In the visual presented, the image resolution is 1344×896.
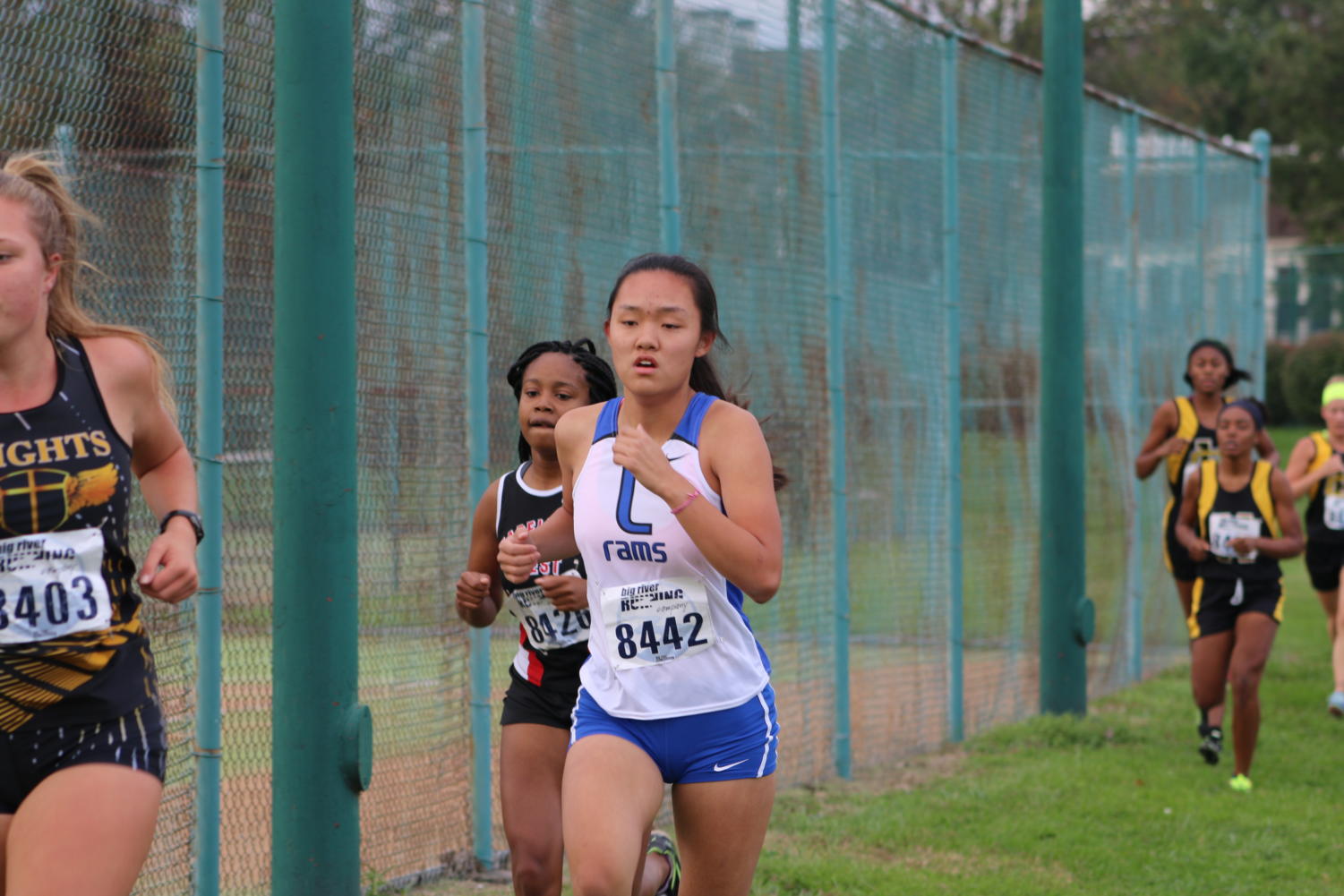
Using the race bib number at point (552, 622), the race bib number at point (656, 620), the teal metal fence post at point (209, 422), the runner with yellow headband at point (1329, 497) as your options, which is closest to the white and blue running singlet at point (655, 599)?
the race bib number at point (656, 620)

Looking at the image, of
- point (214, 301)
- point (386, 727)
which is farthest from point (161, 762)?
point (386, 727)

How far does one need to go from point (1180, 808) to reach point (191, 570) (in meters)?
5.77

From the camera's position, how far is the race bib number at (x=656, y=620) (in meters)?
3.85

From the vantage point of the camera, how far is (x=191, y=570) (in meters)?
3.30

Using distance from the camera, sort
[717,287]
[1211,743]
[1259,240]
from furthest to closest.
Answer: [1259,240]
[1211,743]
[717,287]

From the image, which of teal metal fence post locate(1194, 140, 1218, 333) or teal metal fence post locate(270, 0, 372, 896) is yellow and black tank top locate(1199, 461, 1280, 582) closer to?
teal metal fence post locate(270, 0, 372, 896)

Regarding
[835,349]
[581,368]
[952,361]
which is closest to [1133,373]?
[952,361]

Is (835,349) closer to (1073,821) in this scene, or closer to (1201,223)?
(1073,821)

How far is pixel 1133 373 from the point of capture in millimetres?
12336

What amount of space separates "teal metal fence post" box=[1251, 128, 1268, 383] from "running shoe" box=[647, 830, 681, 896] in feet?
41.1

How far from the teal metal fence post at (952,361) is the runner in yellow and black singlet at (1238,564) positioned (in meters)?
1.43

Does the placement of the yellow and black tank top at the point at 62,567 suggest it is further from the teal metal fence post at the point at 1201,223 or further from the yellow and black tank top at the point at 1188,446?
the teal metal fence post at the point at 1201,223

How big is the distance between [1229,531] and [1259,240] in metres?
8.24

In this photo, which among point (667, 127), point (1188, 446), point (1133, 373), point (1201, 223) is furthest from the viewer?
point (1201, 223)
